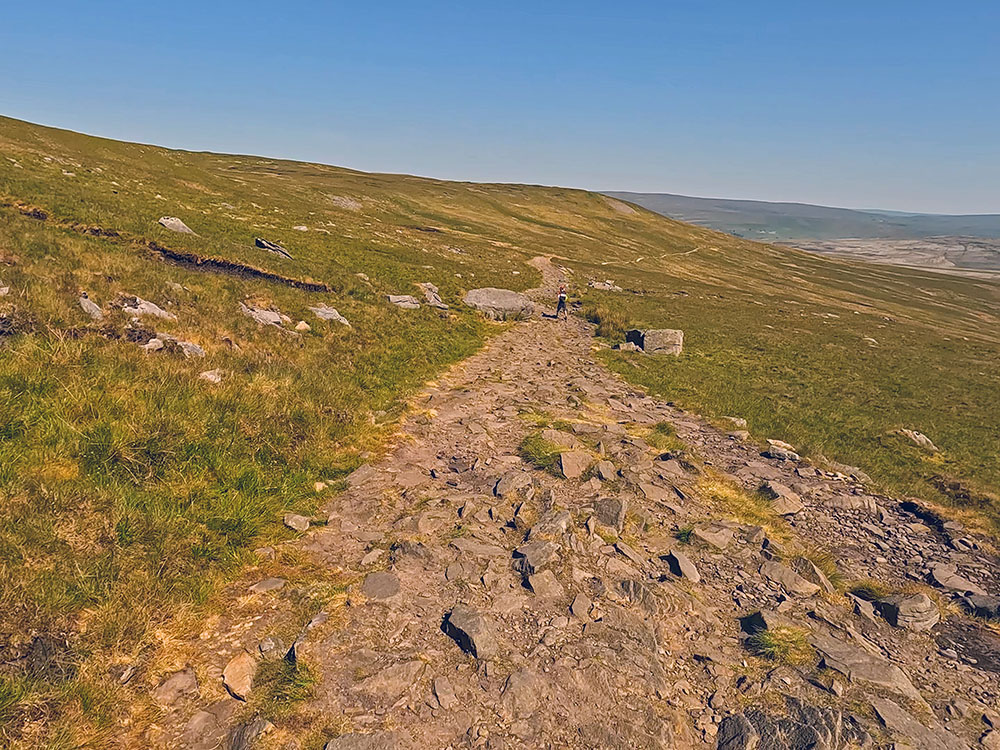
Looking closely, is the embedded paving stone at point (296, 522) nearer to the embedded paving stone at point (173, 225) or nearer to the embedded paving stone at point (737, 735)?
the embedded paving stone at point (737, 735)

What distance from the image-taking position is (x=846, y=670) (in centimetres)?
715

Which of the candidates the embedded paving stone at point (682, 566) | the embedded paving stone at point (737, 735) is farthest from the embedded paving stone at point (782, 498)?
the embedded paving stone at point (737, 735)

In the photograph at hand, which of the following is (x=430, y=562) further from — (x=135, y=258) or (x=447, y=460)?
(x=135, y=258)

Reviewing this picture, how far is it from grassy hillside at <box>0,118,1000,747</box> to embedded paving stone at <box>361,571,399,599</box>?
1.96 meters

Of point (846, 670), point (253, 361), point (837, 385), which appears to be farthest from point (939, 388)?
point (253, 361)

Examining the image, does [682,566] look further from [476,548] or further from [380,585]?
[380,585]

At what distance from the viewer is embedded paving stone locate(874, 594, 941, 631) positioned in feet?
28.5

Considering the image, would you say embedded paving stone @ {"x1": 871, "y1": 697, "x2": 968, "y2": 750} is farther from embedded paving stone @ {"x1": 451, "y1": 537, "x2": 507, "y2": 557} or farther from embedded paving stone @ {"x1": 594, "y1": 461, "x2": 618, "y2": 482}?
embedded paving stone @ {"x1": 594, "y1": 461, "x2": 618, "y2": 482}

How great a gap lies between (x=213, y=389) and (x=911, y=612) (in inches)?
561

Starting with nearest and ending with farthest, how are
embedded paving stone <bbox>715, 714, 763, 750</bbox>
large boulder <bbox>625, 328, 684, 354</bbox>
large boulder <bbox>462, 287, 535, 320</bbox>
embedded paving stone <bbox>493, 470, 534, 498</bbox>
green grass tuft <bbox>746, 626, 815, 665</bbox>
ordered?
1. embedded paving stone <bbox>715, 714, 763, 750</bbox>
2. green grass tuft <bbox>746, 626, 815, 665</bbox>
3. embedded paving stone <bbox>493, 470, 534, 498</bbox>
4. large boulder <bbox>625, 328, 684, 354</bbox>
5. large boulder <bbox>462, 287, 535, 320</bbox>

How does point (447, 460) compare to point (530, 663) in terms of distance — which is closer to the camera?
point (530, 663)

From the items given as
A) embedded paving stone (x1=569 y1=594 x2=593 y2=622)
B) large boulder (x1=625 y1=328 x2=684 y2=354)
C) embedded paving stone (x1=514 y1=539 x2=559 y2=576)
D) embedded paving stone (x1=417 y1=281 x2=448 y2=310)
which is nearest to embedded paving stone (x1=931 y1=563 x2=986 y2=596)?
embedded paving stone (x1=569 y1=594 x2=593 y2=622)

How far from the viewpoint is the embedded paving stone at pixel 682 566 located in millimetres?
8953

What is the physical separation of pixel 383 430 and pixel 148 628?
290 inches
